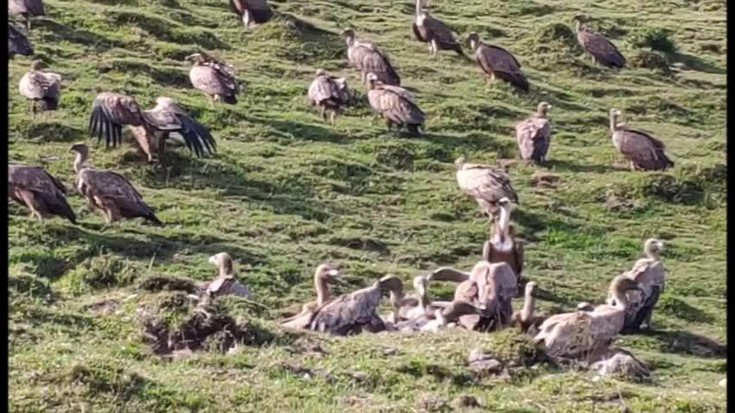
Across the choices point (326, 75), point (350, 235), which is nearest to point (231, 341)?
point (350, 235)

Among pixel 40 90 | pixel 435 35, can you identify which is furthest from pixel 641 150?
pixel 40 90

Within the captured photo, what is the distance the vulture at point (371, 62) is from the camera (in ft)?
→ 56.3

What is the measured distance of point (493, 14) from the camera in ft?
70.1

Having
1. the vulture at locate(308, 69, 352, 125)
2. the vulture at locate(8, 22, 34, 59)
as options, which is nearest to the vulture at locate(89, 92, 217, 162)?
the vulture at locate(308, 69, 352, 125)

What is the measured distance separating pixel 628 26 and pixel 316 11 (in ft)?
13.1

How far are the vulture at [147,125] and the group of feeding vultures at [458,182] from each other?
0.04 feet

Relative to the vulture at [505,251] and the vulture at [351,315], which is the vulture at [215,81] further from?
the vulture at [351,315]

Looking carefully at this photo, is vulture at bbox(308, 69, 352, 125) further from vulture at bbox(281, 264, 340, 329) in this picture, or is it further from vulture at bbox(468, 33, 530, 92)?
vulture at bbox(281, 264, 340, 329)

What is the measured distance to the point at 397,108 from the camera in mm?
15703

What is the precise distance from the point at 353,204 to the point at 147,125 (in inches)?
74.0

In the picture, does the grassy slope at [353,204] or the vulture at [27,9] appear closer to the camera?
the grassy slope at [353,204]

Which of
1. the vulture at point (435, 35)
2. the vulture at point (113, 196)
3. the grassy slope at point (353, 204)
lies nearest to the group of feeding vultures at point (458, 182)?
the vulture at point (113, 196)

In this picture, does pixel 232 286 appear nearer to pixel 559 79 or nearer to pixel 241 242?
pixel 241 242

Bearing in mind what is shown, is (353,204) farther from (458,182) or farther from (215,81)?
(215,81)
